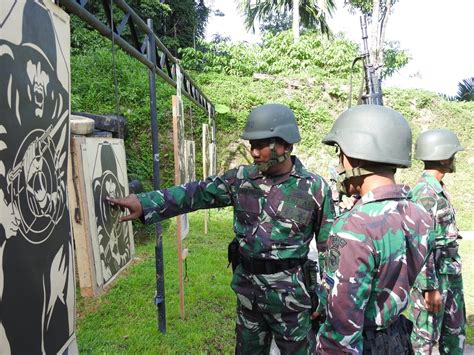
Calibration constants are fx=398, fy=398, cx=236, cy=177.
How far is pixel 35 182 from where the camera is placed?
107 cm

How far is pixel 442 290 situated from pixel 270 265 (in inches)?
46.4

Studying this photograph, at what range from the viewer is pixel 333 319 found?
4.42 feet

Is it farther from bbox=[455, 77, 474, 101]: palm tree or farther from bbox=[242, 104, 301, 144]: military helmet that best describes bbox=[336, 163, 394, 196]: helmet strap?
bbox=[455, 77, 474, 101]: palm tree

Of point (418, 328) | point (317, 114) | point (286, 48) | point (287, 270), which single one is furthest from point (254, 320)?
point (286, 48)

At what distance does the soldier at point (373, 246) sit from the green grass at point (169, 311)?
7.01 feet

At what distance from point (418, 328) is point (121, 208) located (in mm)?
2013

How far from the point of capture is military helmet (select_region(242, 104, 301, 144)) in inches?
85.4

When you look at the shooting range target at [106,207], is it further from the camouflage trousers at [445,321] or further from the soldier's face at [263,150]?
the camouflage trousers at [445,321]

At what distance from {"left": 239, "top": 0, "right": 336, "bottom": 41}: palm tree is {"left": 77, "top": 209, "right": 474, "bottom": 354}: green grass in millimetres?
13391

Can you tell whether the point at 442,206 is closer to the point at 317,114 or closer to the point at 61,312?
the point at 61,312

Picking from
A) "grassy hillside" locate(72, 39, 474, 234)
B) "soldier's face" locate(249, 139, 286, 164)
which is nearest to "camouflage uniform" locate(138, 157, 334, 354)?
"soldier's face" locate(249, 139, 286, 164)

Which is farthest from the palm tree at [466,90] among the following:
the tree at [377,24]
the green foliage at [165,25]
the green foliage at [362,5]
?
the green foliage at [165,25]

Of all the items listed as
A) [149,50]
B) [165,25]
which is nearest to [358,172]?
[149,50]

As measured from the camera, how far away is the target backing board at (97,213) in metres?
1.45
